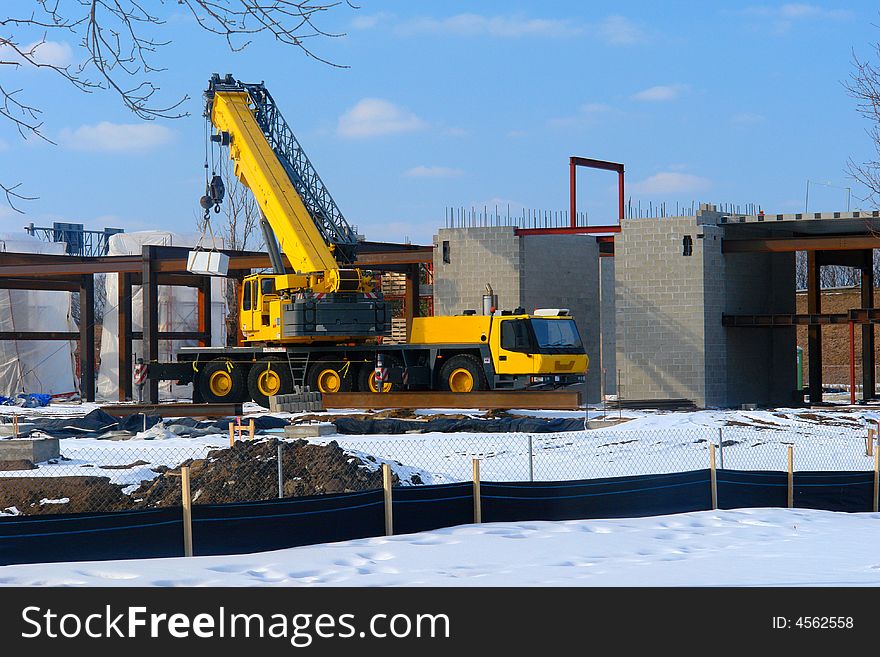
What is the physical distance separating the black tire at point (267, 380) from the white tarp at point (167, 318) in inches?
655

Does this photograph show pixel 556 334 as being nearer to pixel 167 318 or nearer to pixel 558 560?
pixel 558 560

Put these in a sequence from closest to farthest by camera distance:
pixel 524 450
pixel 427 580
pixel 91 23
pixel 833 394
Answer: pixel 91 23 < pixel 427 580 < pixel 524 450 < pixel 833 394

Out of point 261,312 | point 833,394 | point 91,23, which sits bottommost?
point 833,394

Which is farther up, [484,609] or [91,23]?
[91,23]

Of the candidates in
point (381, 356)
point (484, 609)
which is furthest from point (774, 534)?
point (381, 356)

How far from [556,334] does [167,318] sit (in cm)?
3073

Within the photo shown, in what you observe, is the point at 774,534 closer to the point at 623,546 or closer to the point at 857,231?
the point at 623,546

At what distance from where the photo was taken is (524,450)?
67.7 feet

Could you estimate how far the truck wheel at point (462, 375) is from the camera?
29.5m

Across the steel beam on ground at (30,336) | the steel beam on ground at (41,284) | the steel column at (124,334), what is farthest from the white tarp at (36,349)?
the steel column at (124,334)

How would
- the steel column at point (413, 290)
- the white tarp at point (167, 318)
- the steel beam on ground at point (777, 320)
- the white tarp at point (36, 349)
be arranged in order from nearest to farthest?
the steel beam on ground at point (777, 320)
the steel column at point (413, 290)
the white tarp at point (167, 318)
the white tarp at point (36, 349)

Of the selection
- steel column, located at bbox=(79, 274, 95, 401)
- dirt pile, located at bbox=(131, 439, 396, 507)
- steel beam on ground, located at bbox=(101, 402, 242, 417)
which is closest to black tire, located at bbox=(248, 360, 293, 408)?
steel beam on ground, located at bbox=(101, 402, 242, 417)

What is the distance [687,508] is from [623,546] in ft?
8.05

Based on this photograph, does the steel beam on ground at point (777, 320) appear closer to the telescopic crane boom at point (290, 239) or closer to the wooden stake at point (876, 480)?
the telescopic crane boom at point (290, 239)
